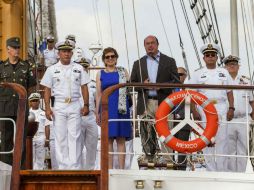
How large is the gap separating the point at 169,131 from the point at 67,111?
1.54 metres

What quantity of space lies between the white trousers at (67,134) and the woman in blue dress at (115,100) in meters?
0.33

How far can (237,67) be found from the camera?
490 inches

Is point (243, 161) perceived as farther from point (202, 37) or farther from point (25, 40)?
point (202, 37)

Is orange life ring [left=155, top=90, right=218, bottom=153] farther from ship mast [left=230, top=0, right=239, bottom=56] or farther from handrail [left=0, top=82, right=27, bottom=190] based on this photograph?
ship mast [left=230, top=0, right=239, bottom=56]

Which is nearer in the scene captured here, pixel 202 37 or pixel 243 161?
pixel 243 161

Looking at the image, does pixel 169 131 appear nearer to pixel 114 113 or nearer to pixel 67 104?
pixel 114 113

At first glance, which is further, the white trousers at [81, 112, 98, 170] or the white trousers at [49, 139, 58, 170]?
the white trousers at [81, 112, 98, 170]

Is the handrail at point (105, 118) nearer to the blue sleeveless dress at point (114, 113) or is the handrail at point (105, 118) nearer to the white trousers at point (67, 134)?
the blue sleeveless dress at point (114, 113)

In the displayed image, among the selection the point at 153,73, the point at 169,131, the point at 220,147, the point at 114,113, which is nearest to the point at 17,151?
the point at 114,113

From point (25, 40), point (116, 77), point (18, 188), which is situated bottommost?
point (18, 188)

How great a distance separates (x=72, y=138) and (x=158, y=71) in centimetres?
145

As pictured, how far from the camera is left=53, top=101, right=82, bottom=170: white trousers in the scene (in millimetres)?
11500

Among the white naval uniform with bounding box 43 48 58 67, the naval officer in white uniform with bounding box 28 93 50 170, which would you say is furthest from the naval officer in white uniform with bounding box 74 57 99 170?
the white naval uniform with bounding box 43 48 58 67

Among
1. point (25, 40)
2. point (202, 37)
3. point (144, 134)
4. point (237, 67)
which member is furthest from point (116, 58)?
point (202, 37)
